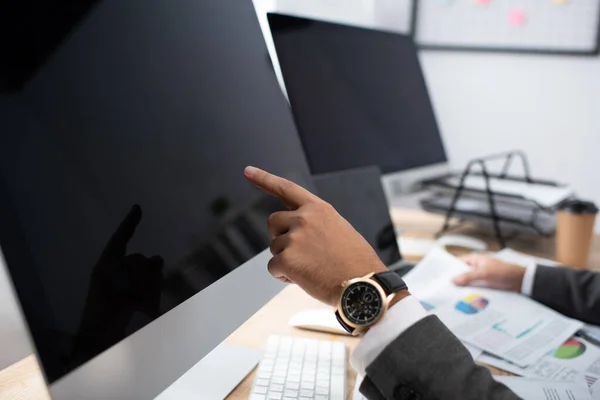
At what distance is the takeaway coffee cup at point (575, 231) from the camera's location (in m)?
1.14

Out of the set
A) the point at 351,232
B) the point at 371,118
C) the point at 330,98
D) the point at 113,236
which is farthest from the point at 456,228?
the point at 113,236

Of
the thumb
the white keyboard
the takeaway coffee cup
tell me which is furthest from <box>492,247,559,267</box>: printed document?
the white keyboard

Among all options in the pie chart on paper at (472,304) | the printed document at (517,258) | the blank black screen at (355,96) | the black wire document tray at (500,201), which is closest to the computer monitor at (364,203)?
the blank black screen at (355,96)

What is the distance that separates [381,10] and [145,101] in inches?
66.4

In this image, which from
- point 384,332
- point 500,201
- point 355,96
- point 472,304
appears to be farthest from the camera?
point 500,201

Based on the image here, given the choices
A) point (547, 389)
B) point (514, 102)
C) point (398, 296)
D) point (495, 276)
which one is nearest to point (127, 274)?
point (398, 296)

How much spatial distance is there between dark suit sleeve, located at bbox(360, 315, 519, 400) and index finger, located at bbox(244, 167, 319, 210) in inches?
8.1

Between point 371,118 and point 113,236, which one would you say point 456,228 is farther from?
point 113,236

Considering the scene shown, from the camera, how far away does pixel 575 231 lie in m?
1.15

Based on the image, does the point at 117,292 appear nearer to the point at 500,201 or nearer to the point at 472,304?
the point at 472,304

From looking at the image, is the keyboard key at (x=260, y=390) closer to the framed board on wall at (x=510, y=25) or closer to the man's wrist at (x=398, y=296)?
the man's wrist at (x=398, y=296)

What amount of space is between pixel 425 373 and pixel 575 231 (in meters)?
0.79

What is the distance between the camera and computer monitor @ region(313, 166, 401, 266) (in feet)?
3.11

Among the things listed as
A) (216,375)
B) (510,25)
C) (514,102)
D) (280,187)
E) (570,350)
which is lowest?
(570,350)
